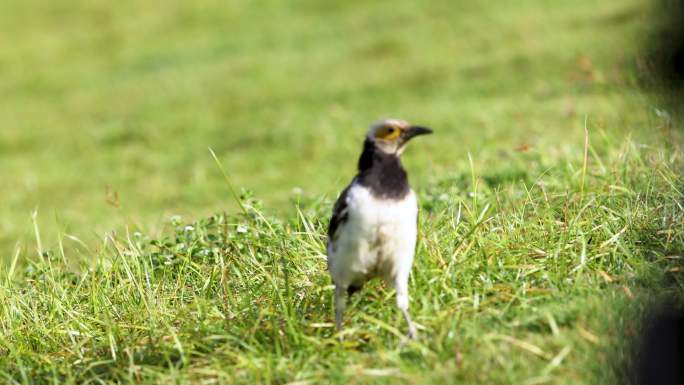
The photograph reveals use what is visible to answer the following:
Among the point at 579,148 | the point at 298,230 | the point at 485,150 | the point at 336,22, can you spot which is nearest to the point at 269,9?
the point at 336,22

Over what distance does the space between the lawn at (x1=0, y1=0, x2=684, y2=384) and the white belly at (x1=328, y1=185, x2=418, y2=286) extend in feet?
0.83

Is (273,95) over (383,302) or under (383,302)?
under

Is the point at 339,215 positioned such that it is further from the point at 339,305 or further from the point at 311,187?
the point at 311,187

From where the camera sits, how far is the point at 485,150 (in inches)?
391

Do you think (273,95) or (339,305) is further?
(273,95)

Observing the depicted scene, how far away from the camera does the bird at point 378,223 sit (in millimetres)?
4145

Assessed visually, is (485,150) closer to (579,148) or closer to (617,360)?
(579,148)

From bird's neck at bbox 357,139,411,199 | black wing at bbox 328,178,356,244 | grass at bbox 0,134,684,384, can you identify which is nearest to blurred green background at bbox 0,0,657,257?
grass at bbox 0,134,684,384

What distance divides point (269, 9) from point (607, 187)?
59.9 ft

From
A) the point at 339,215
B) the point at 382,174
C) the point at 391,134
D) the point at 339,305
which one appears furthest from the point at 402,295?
the point at 391,134

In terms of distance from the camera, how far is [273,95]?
16.4 metres

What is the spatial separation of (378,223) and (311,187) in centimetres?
663

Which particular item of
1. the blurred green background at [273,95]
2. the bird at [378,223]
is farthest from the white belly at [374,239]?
the blurred green background at [273,95]

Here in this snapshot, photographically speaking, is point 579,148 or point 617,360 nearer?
point 617,360
